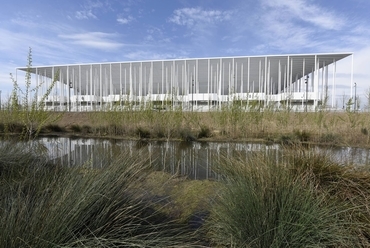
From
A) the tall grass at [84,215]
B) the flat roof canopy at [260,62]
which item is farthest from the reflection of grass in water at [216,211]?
the flat roof canopy at [260,62]

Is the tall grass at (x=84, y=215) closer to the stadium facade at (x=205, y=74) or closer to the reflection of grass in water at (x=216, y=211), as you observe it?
the reflection of grass in water at (x=216, y=211)

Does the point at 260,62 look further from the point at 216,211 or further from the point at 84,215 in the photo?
the point at 84,215

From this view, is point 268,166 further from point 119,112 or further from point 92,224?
point 119,112

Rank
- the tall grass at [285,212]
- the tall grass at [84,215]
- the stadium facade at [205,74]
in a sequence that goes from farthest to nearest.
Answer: the stadium facade at [205,74] → the tall grass at [285,212] → the tall grass at [84,215]

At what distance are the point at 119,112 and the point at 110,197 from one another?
36.2 ft

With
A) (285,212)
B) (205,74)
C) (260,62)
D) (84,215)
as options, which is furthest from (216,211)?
(205,74)

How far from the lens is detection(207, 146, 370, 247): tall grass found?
1.76 meters

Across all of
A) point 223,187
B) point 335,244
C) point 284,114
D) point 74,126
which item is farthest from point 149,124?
point 335,244

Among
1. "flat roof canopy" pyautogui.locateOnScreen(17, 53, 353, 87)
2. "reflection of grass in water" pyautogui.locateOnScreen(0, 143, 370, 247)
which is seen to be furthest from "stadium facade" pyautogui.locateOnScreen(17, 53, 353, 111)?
"reflection of grass in water" pyautogui.locateOnScreen(0, 143, 370, 247)

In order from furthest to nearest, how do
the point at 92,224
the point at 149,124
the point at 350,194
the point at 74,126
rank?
the point at 74,126 → the point at 149,124 → the point at 350,194 → the point at 92,224

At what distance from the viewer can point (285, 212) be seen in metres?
1.86

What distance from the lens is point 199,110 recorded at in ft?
46.3

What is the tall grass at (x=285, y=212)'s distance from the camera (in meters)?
1.76

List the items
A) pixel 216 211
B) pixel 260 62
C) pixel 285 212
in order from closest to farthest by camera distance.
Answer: pixel 285 212
pixel 216 211
pixel 260 62
